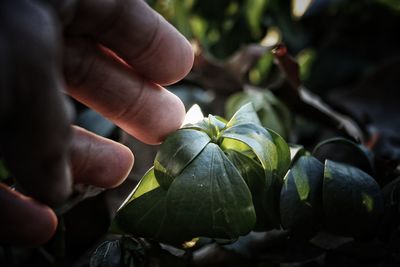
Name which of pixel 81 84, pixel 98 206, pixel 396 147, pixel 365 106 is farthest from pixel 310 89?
pixel 81 84

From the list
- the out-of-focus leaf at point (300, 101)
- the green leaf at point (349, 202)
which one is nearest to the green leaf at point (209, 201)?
the green leaf at point (349, 202)

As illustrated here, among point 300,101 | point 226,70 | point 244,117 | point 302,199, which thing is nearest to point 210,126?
point 244,117

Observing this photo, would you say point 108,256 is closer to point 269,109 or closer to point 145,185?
point 145,185

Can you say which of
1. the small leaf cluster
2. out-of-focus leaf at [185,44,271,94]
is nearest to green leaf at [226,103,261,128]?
the small leaf cluster

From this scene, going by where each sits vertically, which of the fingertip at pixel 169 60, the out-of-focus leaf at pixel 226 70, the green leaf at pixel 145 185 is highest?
the fingertip at pixel 169 60

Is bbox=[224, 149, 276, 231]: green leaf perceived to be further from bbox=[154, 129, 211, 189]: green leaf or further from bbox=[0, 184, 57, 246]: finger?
bbox=[0, 184, 57, 246]: finger

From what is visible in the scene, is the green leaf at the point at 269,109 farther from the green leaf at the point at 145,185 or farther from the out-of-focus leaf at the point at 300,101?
the green leaf at the point at 145,185

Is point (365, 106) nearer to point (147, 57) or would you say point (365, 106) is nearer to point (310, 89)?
point (310, 89)
